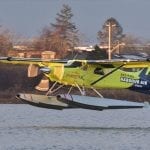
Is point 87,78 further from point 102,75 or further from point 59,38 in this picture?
point 59,38

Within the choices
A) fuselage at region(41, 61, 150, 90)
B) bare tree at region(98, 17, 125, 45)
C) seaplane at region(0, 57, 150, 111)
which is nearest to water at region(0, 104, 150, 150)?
seaplane at region(0, 57, 150, 111)

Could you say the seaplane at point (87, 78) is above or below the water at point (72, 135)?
above

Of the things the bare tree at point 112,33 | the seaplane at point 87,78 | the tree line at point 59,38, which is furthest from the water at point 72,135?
the bare tree at point 112,33

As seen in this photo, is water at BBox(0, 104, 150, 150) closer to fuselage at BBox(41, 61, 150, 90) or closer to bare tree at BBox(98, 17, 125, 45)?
fuselage at BBox(41, 61, 150, 90)

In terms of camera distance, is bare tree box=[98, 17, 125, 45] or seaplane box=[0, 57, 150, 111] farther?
bare tree box=[98, 17, 125, 45]

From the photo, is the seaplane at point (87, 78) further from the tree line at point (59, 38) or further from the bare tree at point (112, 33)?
the bare tree at point (112, 33)

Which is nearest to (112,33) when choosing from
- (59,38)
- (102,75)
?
(59,38)

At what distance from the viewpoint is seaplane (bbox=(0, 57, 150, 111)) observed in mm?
24578

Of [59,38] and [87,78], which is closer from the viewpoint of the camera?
[87,78]

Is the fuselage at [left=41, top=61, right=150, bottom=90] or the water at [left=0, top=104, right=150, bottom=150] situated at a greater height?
the fuselage at [left=41, top=61, right=150, bottom=90]

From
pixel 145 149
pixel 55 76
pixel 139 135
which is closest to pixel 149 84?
pixel 55 76

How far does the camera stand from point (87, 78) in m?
26.7

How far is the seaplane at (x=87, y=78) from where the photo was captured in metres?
24.6

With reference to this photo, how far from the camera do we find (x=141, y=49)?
433 feet
